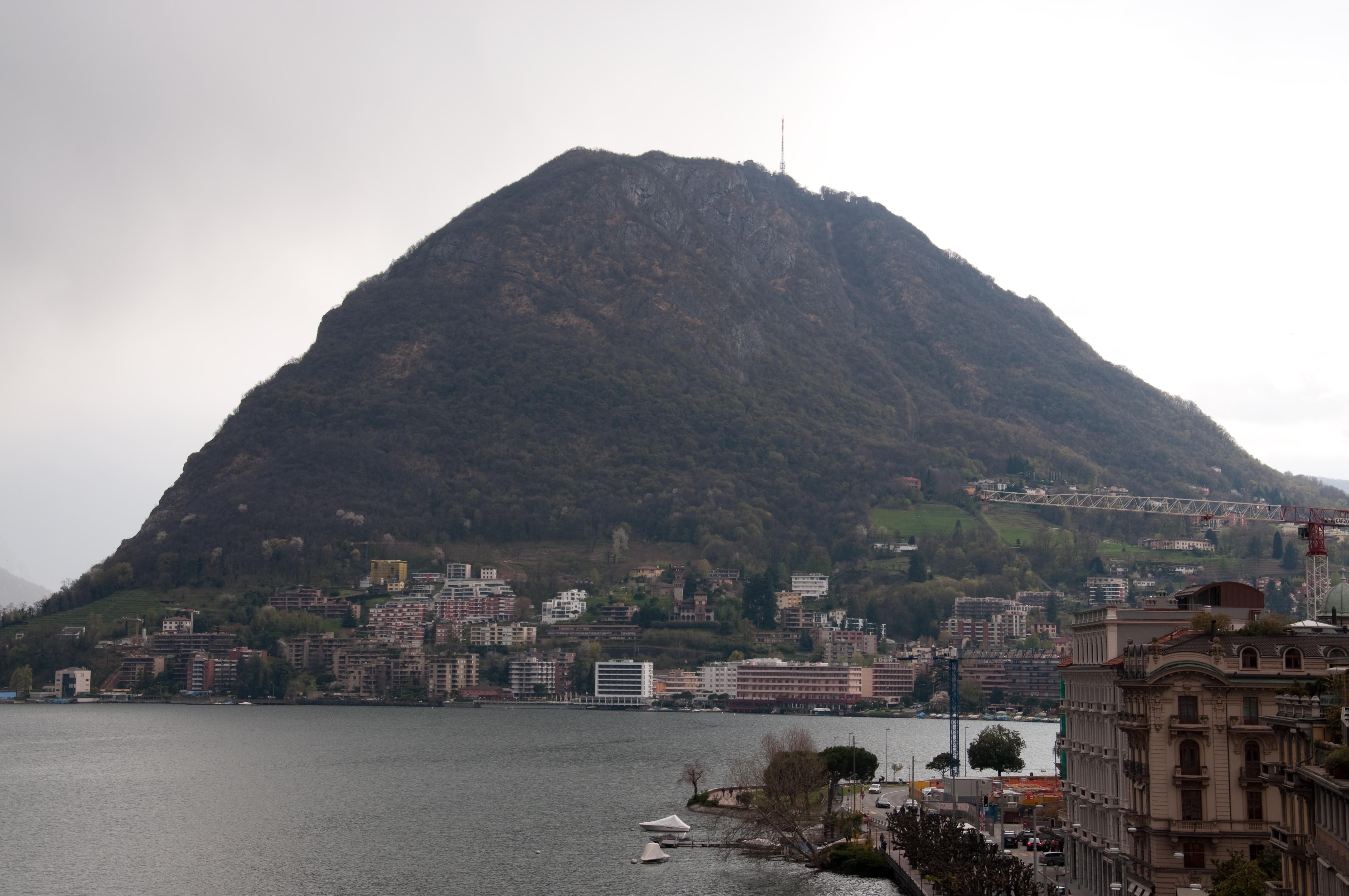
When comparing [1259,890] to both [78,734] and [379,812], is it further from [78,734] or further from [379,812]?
[78,734]

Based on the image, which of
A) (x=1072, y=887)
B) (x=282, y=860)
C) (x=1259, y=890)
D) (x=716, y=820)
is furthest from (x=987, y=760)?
(x=1259, y=890)

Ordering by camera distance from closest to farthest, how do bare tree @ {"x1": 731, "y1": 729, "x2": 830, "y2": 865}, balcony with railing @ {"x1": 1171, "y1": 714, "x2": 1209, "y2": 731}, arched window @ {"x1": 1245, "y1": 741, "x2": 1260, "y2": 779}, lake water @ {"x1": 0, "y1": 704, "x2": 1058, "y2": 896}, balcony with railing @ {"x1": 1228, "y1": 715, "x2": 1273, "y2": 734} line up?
balcony with railing @ {"x1": 1228, "y1": 715, "x2": 1273, "y2": 734} → arched window @ {"x1": 1245, "y1": 741, "x2": 1260, "y2": 779} → balcony with railing @ {"x1": 1171, "y1": 714, "x2": 1209, "y2": 731} → lake water @ {"x1": 0, "y1": 704, "x2": 1058, "y2": 896} → bare tree @ {"x1": 731, "y1": 729, "x2": 830, "y2": 865}

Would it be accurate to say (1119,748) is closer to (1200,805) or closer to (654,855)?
(1200,805)

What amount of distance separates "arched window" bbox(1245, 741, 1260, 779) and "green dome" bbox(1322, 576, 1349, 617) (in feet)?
32.6

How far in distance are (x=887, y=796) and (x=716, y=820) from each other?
1245cm

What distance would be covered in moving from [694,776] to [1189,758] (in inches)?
2422

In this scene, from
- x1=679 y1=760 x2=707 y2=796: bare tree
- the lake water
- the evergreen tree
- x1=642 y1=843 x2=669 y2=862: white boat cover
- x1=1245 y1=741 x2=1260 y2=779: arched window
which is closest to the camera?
x1=1245 y1=741 x2=1260 y2=779: arched window

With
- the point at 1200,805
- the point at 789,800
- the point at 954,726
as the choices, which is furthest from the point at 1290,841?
the point at 954,726

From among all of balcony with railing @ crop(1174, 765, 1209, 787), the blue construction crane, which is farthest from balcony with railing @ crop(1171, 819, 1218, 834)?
the blue construction crane

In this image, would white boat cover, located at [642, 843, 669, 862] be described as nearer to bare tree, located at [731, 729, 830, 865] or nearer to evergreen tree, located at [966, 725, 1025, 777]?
bare tree, located at [731, 729, 830, 865]

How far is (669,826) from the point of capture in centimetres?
9212

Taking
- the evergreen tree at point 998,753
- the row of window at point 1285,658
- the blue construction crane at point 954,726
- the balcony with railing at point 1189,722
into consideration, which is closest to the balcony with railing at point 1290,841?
the balcony with railing at point 1189,722

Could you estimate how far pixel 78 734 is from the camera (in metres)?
190

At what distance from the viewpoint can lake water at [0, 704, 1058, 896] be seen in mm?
78562
